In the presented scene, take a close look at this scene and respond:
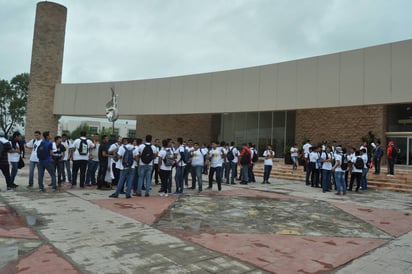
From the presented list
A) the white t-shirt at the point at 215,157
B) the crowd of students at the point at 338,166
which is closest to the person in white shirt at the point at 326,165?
the crowd of students at the point at 338,166

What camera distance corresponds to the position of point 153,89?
27.8 meters

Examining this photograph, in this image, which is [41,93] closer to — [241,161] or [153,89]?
[153,89]

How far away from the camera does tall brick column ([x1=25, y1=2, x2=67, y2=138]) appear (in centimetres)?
2969

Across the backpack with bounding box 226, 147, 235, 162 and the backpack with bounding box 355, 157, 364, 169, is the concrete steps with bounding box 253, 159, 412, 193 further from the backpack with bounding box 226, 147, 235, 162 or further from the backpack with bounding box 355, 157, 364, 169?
the backpack with bounding box 226, 147, 235, 162

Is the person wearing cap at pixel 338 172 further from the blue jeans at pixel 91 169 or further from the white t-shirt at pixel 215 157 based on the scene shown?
the blue jeans at pixel 91 169

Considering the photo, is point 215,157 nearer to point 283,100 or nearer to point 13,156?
point 13,156

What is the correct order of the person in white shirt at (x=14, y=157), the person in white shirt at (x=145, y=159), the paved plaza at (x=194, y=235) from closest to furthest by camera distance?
1. the paved plaza at (x=194, y=235)
2. the person in white shirt at (x=145, y=159)
3. the person in white shirt at (x=14, y=157)

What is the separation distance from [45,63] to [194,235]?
30030mm

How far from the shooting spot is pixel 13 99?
133 ft

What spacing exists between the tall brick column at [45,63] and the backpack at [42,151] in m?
24.2

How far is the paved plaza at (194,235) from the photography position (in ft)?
13.1

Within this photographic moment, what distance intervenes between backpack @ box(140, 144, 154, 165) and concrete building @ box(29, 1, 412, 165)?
46.2ft

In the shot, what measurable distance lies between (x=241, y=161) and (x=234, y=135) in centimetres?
1480

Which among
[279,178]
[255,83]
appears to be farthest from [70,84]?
[279,178]
